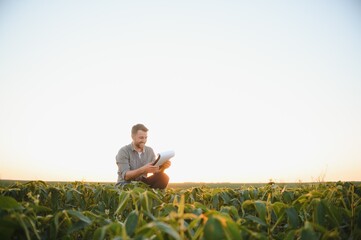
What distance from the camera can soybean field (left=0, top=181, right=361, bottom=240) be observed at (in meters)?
0.87

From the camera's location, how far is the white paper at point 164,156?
4.93 metres

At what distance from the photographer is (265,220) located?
4.73 feet

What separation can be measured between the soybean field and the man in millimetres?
2637

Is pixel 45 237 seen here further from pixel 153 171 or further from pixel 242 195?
pixel 153 171

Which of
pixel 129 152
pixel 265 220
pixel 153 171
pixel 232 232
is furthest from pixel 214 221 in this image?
pixel 129 152

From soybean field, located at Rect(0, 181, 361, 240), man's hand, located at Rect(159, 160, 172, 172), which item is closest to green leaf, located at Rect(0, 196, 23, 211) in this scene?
soybean field, located at Rect(0, 181, 361, 240)

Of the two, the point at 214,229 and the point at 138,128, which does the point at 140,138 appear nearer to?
the point at 138,128

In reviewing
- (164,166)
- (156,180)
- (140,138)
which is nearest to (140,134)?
(140,138)

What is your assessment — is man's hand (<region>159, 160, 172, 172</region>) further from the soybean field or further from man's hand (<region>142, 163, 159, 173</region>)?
the soybean field

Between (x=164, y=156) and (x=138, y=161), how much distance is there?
139 cm

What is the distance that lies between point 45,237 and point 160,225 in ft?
2.64

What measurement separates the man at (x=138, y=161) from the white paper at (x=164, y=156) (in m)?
0.12

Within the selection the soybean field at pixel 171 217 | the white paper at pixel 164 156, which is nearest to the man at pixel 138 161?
the white paper at pixel 164 156

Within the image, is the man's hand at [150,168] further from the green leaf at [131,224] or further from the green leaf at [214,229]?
the green leaf at [214,229]
